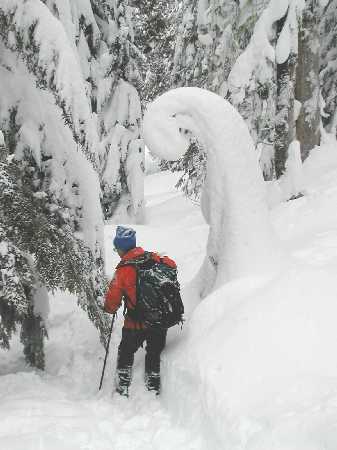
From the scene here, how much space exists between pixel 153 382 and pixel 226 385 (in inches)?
58.0

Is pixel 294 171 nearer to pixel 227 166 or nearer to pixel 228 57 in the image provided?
pixel 228 57

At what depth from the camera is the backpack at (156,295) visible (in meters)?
5.22

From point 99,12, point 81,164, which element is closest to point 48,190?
point 81,164

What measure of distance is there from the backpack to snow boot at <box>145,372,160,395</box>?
51 cm

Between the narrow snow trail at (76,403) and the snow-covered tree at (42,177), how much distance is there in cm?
52

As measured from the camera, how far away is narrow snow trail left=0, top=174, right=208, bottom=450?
13.4 ft

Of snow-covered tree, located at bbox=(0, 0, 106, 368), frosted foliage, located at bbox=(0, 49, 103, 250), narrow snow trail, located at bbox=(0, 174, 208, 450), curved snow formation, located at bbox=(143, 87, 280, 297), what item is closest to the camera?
narrow snow trail, located at bbox=(0, 174, 208, 450)

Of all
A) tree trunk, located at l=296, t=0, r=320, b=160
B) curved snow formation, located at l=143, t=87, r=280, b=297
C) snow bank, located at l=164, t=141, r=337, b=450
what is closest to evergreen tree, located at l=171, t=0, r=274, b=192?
tree trunk, located at l=296, t=0, r=320, b=160

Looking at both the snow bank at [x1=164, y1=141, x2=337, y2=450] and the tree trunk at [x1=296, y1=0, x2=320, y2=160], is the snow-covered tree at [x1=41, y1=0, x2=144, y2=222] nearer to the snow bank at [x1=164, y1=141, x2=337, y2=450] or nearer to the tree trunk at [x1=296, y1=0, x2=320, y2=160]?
the tree trunk at [x1=296, y1=0, x2=320, y2=160]

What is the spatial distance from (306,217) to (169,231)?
3.85 metres

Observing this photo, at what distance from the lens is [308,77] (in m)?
10.2

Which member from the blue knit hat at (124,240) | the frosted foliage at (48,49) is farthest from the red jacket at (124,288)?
the frosted foliage at (48,49)

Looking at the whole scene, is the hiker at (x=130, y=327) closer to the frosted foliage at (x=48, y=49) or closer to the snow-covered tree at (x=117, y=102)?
the frosted foliage at (x=48, y=49)

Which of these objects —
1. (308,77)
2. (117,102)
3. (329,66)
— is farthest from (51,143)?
(329,66)
